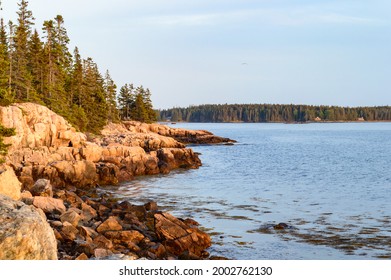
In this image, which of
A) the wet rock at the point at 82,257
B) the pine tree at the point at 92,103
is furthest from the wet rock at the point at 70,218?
the pine tree at the point at 92,103

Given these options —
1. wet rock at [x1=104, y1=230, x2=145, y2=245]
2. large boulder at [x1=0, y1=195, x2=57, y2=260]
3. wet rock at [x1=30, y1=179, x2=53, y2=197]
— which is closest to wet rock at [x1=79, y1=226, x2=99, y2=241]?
wet rock at [x1=104, y1=230, x2=145, y2=245]

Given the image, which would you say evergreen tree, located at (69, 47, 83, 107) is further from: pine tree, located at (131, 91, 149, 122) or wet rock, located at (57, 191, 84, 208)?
wet rock, located at (57, 191, 84, 208)

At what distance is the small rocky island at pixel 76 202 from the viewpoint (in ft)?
30.1

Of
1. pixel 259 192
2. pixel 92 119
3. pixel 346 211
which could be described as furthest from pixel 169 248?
pixel 92 119

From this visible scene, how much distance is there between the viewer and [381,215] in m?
25.8

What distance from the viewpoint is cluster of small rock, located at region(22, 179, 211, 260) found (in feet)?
49.8

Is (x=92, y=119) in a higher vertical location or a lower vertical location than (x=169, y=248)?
higher

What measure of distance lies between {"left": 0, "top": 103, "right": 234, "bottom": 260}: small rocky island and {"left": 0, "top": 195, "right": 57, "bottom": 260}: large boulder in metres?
0.02

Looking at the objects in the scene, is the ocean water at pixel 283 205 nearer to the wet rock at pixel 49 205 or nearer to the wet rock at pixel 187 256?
the wet rock at pixel 187 256

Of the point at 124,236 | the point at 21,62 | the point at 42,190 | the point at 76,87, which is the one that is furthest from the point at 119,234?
→ the point at 76,87

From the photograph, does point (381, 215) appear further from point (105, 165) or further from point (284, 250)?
point (105, 165)

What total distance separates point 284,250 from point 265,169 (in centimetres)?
3210

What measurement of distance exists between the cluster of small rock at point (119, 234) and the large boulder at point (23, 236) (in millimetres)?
4219

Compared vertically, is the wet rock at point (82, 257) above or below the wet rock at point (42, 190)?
below
